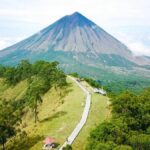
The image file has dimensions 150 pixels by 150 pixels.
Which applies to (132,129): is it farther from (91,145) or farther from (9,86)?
(9,86)

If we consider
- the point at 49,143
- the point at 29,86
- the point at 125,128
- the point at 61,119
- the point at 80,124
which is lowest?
the point at 29,86

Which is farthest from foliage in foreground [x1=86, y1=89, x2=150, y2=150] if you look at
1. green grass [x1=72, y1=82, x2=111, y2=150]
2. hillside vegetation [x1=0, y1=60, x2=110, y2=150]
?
hillside vegetation [x1=0, y1=60, x2=110, y2=150]

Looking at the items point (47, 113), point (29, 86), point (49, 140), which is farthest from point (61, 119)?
point (29, 86)

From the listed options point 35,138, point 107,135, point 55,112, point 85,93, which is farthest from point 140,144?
point 85,93

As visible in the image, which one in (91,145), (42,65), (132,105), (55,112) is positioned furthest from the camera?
(42,65)

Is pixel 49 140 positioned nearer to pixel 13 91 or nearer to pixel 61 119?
pixel 61 119

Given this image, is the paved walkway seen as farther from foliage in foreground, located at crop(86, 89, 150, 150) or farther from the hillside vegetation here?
foliage in foreground, located at crop(86, 89, 150, 150)
